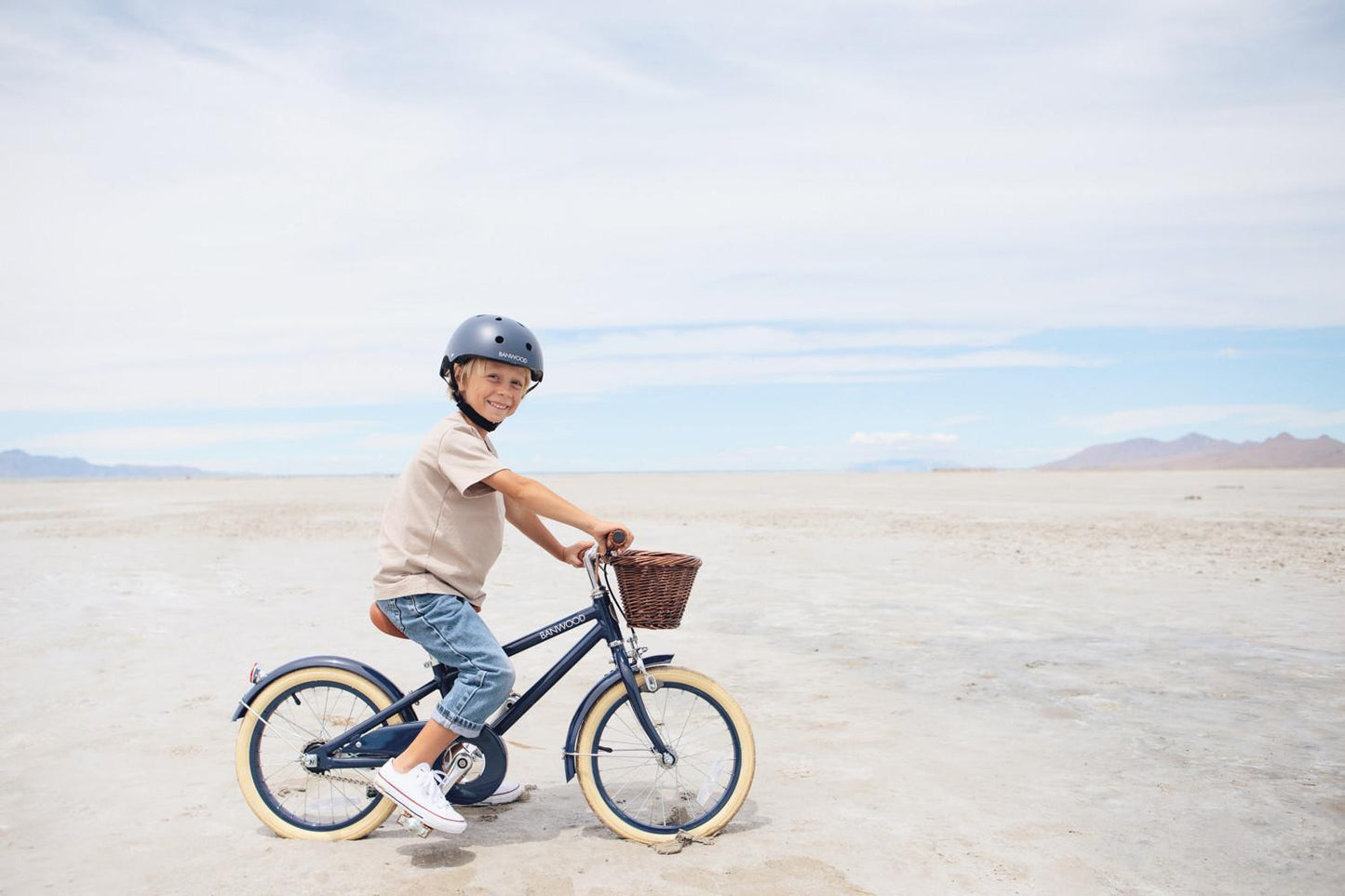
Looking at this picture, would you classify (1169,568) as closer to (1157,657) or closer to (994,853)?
(1157,657)

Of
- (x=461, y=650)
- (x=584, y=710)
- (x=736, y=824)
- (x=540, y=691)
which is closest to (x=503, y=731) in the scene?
(x=540, y=691)

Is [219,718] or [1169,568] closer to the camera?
[219,718]

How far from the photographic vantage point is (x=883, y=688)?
7320 mm

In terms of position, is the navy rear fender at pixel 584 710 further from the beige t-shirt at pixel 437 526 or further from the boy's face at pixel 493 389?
the boy's face at pixel 493 389

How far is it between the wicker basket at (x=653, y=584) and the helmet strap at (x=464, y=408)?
0.84 metres

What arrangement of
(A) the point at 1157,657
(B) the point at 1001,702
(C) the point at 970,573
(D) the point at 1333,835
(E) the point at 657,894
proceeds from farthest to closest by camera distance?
(C) the point at 970,573 → (A) the point at 1157,657 → (B) the point at 1001,702 → (D) the point at 1333,835 → (E) the point at 657,894

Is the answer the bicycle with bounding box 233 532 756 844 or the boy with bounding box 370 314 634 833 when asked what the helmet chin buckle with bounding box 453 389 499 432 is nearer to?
the boy with bounding box 370 314 634 833

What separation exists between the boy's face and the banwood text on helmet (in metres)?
0.04

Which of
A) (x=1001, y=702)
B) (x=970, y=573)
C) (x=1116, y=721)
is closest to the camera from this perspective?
(x=1116, y=721)

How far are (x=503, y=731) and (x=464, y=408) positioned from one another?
57.3 inches

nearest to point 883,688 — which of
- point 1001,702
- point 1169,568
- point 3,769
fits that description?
point 1001,702

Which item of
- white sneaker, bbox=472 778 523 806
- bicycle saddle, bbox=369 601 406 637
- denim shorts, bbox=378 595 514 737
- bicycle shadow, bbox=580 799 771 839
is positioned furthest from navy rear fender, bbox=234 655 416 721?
bicycle shadow, bbox=580 799 771 839

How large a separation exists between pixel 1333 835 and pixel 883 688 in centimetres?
317

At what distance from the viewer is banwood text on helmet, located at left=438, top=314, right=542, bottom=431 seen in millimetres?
4223
